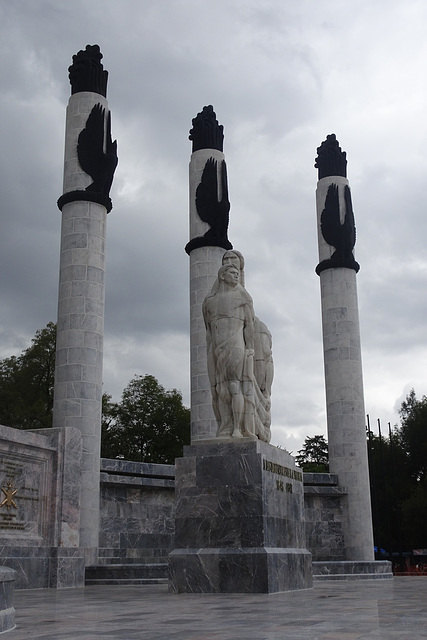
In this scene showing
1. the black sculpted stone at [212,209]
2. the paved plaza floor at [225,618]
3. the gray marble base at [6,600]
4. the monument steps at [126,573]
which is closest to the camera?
the paved plaza floor at [225,618]

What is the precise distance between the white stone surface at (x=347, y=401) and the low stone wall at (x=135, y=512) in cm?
663

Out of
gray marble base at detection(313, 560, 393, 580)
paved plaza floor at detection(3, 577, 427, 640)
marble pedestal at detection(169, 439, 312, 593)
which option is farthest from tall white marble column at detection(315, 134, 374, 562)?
paved plaza floor at detection(3, 577, 427, 640)

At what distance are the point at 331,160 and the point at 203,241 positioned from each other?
7.03 meters

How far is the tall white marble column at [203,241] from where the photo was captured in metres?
24.2

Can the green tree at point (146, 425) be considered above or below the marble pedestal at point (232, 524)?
above

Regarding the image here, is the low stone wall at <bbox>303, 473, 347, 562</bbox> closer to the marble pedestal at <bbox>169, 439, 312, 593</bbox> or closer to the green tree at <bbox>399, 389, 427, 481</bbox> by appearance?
the marble pedestal at <bbox>169, 439, 312, 593</bbox>

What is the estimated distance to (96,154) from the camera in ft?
70.4

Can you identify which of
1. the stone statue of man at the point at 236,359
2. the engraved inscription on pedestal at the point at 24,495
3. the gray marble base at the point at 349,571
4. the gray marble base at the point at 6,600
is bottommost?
the gray marble base at the point at 349,571

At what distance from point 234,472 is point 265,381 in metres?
2.05

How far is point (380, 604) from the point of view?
30.3 feet

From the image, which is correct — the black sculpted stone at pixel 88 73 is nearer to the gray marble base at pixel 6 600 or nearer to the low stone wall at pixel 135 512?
the low stone wall at pixel 135 512

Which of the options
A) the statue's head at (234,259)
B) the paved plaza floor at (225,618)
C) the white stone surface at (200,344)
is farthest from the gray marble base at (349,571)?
the statue's head at (234,259)

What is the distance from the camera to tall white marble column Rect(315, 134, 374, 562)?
84.0 ft

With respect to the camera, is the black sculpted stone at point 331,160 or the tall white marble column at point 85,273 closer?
the tall white marble column at point 85,273
